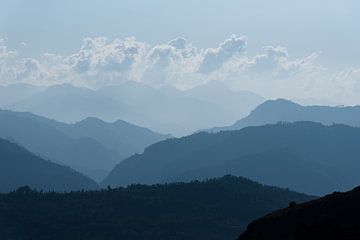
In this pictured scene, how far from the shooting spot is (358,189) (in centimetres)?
12888

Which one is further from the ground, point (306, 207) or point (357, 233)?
point (306, 207)

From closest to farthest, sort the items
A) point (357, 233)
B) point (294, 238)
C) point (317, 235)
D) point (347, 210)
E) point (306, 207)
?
point (317, 235)
point (357, 233)
point (294, 238)
point (347, 210)
point (306, 207)

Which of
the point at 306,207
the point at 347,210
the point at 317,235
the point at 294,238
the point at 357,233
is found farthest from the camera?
the point at 306,207

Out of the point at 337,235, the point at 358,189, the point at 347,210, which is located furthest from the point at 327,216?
the point at 337,235

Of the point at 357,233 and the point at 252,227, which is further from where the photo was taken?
the point at 252,227

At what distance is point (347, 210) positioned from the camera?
381ft

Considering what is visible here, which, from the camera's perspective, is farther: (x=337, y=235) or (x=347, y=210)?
(x=347, y=210)

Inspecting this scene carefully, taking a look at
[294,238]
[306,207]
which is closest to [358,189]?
[306,207]

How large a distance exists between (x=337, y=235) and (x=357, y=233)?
17.1ft

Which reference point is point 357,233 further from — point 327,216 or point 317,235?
point 327,216

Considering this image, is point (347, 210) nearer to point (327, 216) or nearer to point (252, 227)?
point (327, 216)

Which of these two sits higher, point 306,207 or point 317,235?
point 306,207

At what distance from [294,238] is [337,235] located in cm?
1091

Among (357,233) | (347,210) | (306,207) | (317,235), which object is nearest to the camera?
(317,235)
